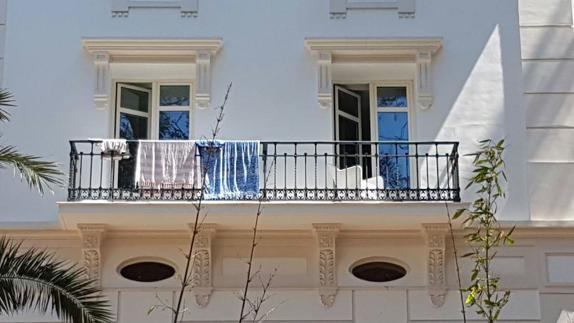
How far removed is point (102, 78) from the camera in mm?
16109

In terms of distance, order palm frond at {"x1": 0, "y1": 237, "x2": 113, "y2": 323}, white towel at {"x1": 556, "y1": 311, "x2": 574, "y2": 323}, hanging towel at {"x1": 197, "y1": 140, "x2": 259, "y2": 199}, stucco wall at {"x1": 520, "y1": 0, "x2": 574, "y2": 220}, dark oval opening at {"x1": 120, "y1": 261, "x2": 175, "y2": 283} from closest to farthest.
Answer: palm frond at {"x1": 0, "y1": 237, "x2": 113, "y2": 323} < hanging towel at {"x1": 197, "y1": 140, "x2": 259, "y2": 199} < white towel at {"x1": 556, "y1": 311, "x2": 574, "y2": 323} < dark oval opening at {"x1": 120, "y1": 261, "x2": 175, "y2": 283} < stucco wall at {"x1": 520, "y1": 0, "x2": 574, "y2": 220}

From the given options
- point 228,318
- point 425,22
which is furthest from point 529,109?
point 228,318

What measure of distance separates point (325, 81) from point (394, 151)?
4.72 feet

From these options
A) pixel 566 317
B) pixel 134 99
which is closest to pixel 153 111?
pixel 134 99

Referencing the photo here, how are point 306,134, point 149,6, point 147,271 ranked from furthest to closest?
1. point 149,6
2. point 306,134
3. point 147,271

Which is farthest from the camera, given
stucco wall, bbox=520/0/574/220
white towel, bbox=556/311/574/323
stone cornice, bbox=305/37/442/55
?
stone cornice, bbox=305/37/442/55

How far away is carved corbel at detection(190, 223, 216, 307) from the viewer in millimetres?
15211

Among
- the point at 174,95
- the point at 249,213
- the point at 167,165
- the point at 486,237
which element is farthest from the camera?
the point at 174,95

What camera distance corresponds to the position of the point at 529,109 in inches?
634

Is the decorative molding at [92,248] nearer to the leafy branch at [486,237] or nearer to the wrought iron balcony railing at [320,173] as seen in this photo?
the wrought iron balcony railing at [320,173]

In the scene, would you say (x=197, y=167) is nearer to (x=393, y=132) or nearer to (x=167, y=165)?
(x=167, y=165)

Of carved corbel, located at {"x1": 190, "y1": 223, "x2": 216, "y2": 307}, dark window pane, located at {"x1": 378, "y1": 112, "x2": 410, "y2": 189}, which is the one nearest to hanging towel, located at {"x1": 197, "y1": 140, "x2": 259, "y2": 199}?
carved corbel, located at {"x1": 190, "y1": 223, "x2": 216, "y2": 307}

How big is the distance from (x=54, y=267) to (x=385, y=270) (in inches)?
224

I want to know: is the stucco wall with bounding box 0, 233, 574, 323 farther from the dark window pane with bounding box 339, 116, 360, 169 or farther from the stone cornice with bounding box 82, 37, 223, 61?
the stone cornice with bounding box 82, 37, 223, 61
